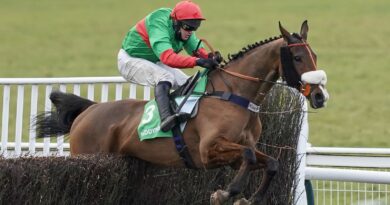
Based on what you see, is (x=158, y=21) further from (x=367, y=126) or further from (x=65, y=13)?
(x=65, y=13)

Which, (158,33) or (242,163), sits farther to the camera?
(158,33)

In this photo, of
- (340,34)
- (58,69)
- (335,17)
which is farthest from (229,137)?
(335,17)

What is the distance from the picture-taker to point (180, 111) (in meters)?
8.14

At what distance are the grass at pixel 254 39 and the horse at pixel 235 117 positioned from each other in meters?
9.24

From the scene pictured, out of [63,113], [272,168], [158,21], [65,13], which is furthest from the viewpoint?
[65,13]

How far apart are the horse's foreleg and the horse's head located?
1.79ft

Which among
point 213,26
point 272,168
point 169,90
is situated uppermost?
point 213,26

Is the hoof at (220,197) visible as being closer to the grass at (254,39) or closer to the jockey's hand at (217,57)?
the jockey's hand at (217,57)

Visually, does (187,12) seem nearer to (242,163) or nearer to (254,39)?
(242,163)

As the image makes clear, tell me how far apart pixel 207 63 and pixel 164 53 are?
0.33 meters

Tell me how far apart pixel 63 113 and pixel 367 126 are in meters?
11.5

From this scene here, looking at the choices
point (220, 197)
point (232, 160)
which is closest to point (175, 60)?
point (232, 160)

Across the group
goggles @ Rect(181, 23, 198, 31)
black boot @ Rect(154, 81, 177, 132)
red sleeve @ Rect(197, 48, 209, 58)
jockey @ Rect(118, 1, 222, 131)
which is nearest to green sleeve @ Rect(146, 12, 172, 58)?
jockey @ Rect(118, 1, 222, 131)

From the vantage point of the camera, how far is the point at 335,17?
→ 34.5 meters
